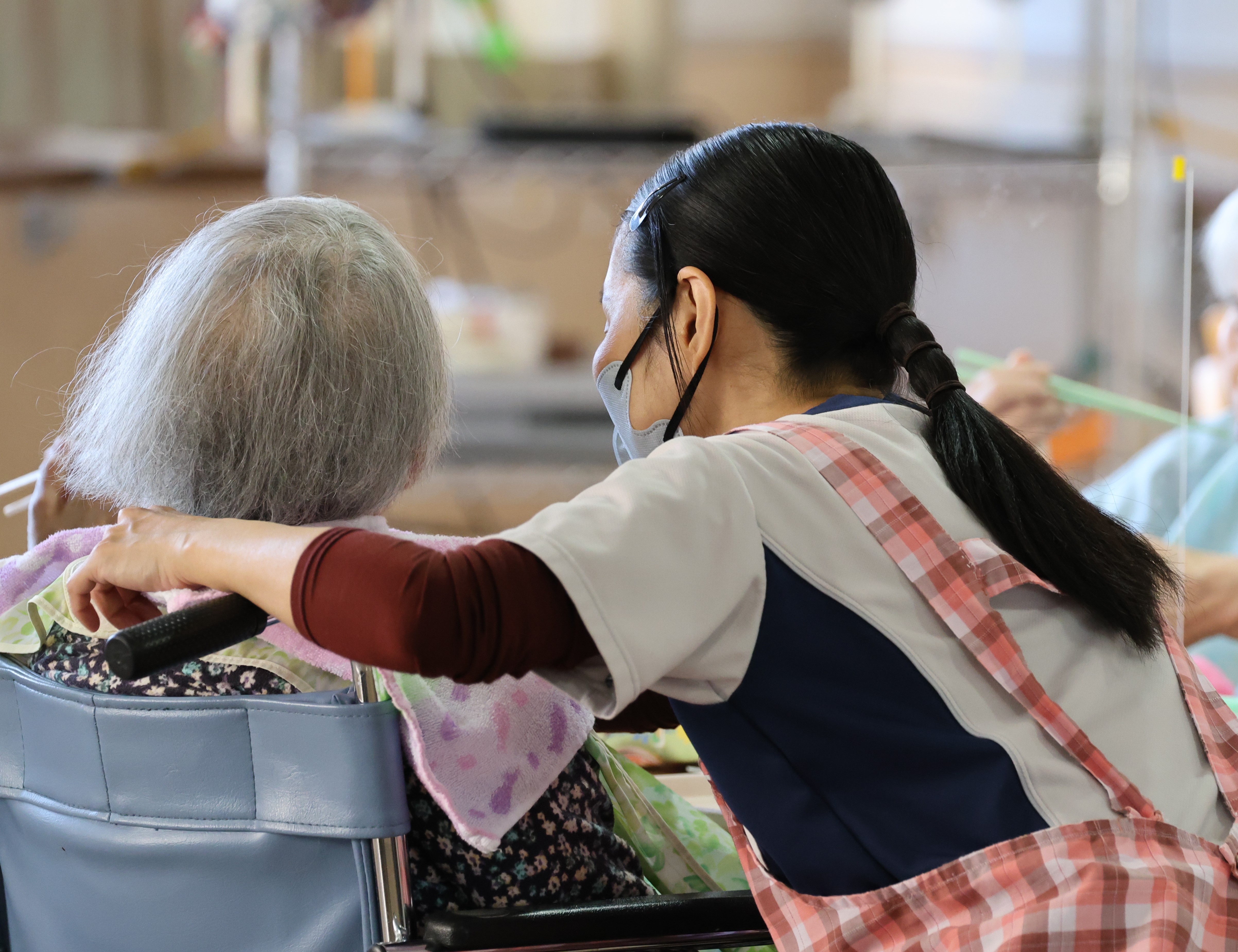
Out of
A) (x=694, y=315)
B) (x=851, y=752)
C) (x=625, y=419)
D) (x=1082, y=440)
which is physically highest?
(x=694, y=315)

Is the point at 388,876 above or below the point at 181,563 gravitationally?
below

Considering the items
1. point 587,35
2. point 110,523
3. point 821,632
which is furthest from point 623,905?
point 587,35

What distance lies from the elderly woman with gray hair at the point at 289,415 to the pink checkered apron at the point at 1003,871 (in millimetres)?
234

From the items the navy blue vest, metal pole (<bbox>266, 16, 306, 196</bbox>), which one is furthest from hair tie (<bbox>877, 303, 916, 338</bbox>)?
metal pole (<bbox>266, 16, 306, 196</bbox>)

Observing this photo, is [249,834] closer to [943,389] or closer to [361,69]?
[943,389]

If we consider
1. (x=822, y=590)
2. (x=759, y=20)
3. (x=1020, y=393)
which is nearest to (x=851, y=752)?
(x=822, y=590)

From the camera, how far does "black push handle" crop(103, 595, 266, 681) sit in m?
0.68

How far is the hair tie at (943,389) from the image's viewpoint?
90 cm

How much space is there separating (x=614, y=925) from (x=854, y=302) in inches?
18.0

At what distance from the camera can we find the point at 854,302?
0.92 meters

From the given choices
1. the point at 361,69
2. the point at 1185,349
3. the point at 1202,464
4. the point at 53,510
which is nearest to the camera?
the point at 53,510

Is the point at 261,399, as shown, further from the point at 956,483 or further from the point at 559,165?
the point at 559,165

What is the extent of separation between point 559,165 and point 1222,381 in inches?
75.3

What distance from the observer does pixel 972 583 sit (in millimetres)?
810
